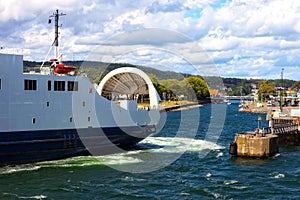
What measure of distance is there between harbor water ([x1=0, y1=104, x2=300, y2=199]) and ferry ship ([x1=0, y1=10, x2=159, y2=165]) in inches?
39.2

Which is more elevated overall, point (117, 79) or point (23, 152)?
point (117, 79)

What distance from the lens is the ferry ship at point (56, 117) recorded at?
29203 mm

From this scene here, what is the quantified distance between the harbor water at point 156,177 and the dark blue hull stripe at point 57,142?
23.5 inches

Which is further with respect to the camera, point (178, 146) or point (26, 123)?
point (178, 146)

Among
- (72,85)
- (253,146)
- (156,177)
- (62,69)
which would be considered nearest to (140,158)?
(156,177)

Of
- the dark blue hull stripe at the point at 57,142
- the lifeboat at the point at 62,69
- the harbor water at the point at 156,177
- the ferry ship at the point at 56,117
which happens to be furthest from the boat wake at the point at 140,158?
the lifeboat at the point at 62,69

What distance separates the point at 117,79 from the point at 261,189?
792 inches

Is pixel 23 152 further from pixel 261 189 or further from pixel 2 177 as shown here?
pixel 261 189

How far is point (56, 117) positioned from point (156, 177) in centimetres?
876

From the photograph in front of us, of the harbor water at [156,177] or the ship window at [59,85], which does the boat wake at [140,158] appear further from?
the ship window at [59,85]

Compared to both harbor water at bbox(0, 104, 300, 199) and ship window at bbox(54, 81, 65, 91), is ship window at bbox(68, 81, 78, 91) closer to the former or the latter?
ship window at bbox(54, 81, 65, 91)

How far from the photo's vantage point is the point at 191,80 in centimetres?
16962

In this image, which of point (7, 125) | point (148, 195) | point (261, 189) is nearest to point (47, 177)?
point (7, 125)

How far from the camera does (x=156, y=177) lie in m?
29.0
